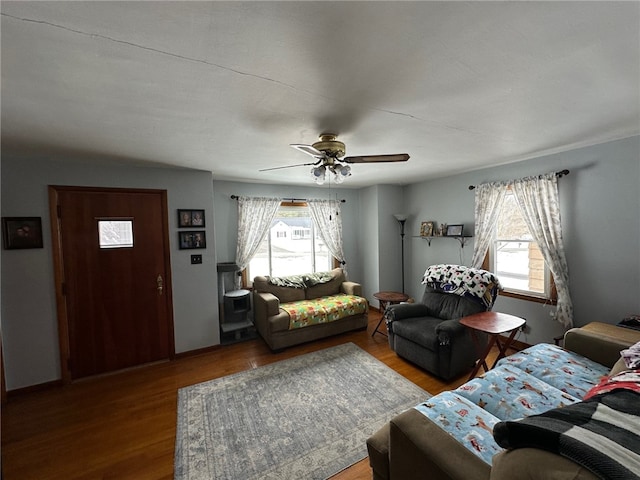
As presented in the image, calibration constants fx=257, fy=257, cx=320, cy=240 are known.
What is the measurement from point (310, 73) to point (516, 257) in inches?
137

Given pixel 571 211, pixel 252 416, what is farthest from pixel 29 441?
pixel 571 211

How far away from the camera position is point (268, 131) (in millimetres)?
2070

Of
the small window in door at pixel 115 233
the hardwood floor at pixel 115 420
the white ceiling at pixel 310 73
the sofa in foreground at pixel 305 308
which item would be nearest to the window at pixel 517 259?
the white ceiling at pixel 310 73

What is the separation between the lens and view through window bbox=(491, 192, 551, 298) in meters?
3.14

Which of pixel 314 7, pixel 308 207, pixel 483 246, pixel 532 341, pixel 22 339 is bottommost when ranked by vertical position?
pixel 532 341

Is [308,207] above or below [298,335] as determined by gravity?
above

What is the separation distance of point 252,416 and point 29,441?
1735 millimetres

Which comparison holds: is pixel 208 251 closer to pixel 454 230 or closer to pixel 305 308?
pixel 305 308

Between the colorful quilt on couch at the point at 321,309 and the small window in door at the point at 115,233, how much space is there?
2113 mm

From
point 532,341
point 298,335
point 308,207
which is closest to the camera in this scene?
point 532,341

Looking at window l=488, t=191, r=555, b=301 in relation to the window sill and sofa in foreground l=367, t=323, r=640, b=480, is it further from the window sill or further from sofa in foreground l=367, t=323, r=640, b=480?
sofa in foreground l=367, t=323, r=640, b=480

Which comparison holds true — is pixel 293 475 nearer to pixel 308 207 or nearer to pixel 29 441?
pixel 29 441

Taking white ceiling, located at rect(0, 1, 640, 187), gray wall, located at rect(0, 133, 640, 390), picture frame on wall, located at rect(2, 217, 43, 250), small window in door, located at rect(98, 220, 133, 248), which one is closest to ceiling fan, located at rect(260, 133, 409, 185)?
white ceiling, located at rect(0, 1, 640, 187)

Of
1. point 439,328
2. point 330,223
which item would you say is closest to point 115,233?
point 330,223
